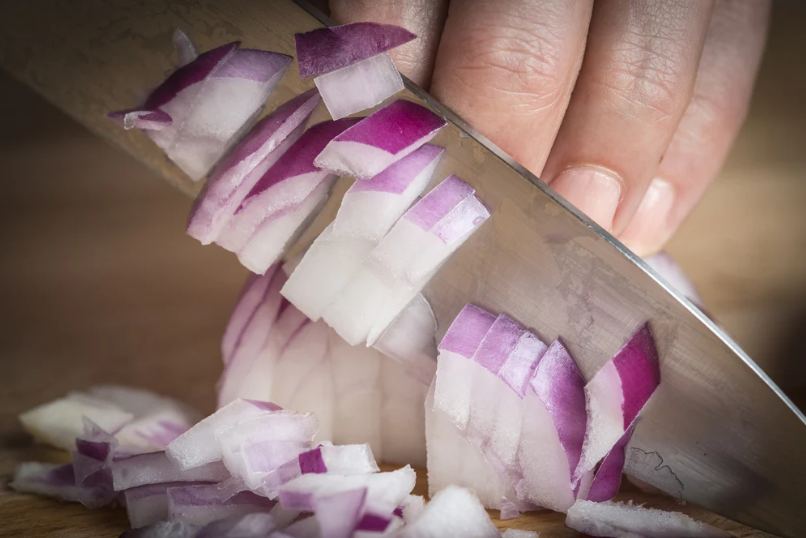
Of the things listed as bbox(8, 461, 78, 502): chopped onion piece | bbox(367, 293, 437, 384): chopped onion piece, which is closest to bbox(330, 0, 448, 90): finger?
bbox(367, 293, 437, 384): chopped onion piece

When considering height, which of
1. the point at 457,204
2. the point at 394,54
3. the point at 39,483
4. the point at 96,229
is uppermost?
the point at 394,54

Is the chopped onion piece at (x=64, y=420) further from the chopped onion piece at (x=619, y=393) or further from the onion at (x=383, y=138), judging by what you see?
the chopped onion piece at (x=619, y=393)

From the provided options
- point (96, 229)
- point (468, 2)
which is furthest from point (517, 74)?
point (96, 229)

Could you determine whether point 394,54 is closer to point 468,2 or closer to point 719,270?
point 468,2

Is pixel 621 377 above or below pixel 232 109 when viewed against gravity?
below

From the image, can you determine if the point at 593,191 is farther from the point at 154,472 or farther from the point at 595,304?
the point at 154,472

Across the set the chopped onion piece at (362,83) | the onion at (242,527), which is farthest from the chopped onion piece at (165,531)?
the chopped onion piece at (362,83)

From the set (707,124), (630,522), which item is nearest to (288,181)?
(630,522)
